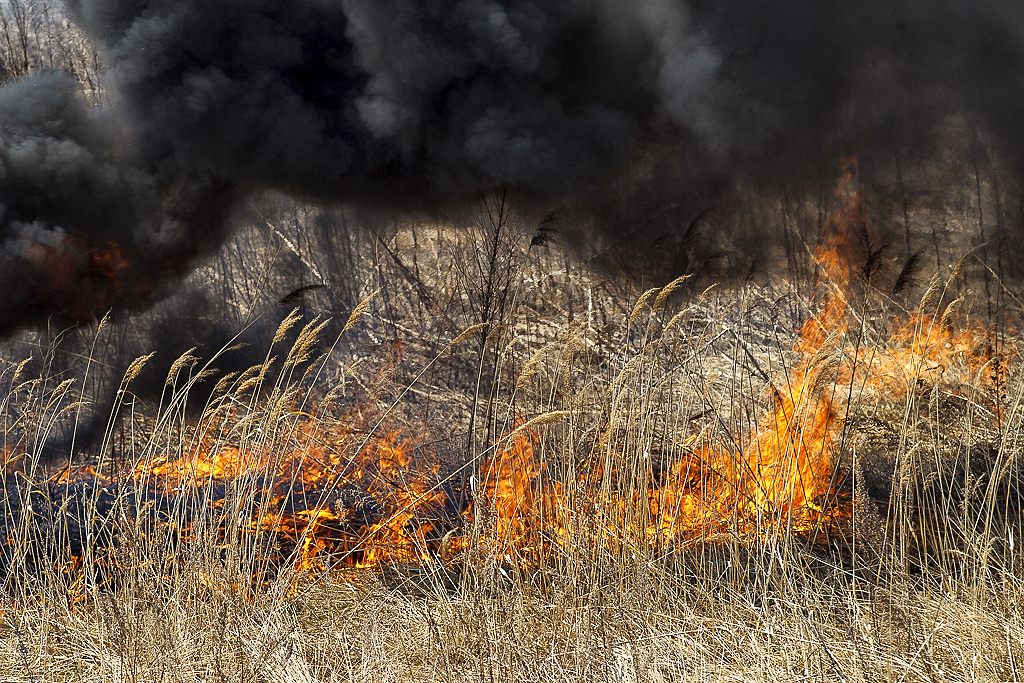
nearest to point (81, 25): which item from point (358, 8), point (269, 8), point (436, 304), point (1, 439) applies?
point (269, 8)

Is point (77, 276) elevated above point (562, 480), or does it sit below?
above

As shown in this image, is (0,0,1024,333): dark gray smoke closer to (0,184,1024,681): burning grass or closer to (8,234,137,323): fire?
(8,234,137,323): fire

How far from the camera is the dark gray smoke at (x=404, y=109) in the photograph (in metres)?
3.45

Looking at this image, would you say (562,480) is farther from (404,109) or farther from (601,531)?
(404,109)

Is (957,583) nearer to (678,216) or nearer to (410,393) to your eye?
(678,216)

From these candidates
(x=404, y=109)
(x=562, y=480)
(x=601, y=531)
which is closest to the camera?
(x=601, y=531)

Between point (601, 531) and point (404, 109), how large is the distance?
2871 millimetres

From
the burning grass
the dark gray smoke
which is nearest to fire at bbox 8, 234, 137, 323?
the dark gray smoke

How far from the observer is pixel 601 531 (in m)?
2.03

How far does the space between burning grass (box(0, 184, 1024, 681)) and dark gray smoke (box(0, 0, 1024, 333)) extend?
0.88m

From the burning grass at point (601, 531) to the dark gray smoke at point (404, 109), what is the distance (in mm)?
879

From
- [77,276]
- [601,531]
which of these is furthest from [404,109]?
[601,531]

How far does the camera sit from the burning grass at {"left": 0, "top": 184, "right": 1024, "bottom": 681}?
5.95 ft

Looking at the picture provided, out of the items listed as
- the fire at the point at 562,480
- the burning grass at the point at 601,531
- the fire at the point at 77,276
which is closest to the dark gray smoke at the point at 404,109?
the fire at the point at 77,276
